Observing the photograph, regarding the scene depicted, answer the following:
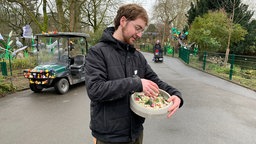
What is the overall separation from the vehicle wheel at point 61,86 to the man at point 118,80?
5.06 m

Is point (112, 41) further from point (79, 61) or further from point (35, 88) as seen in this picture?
point (79, 61)

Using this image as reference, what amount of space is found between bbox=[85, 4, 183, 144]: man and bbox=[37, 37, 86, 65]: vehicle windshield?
5.75 m

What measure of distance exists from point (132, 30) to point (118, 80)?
1.40 feet

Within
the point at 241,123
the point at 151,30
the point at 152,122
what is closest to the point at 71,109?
the point at 152,122

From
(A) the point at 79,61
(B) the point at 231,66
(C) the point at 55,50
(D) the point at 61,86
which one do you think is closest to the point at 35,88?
(D) the point at 61,86

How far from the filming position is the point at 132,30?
1470 mm

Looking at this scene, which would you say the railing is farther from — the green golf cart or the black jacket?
the black jacket

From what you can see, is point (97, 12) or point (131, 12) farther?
point (97, 12)

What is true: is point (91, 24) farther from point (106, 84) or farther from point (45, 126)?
point (106, 84)

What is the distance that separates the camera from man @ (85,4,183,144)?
1.30m

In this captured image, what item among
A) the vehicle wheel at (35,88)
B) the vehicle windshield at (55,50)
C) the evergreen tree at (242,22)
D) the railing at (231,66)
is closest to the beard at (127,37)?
the vehicle wheel at (35,88)

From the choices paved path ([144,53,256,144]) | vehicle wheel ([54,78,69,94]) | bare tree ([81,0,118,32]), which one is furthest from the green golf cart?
bare tree ([81,0,118,32])

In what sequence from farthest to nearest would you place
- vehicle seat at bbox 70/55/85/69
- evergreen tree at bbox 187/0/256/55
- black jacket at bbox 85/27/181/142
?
evergreen tree at bbox 187/0/256/55
vehicle seat at bbox 70/55/85/69
black jacket at bbox 85/27/181/142

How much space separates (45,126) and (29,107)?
152cm
